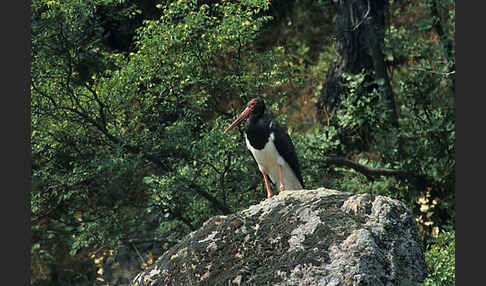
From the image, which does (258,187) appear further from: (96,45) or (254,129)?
(96,45)

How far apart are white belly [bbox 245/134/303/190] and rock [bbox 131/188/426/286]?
163cm

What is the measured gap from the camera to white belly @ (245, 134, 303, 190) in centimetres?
670

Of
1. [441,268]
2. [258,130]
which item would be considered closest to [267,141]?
[258,130]

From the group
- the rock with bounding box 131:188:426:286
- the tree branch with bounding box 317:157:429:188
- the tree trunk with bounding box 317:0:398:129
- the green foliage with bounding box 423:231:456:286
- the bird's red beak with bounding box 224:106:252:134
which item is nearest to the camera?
the rock with bounding box 131:188:426:286

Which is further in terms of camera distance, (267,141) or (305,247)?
(267,141)

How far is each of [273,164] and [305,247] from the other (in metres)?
2.47

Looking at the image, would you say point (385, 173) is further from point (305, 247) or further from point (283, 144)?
point (305, 247)

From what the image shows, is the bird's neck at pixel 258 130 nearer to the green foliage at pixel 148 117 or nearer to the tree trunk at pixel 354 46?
the green foliage at pixel 148 117

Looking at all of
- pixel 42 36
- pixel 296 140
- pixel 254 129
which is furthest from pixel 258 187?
pixel 42 36

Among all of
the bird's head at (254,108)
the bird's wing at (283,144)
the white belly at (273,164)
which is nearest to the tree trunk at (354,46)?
the white belly at (273,164)

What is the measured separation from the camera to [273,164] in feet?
22.4

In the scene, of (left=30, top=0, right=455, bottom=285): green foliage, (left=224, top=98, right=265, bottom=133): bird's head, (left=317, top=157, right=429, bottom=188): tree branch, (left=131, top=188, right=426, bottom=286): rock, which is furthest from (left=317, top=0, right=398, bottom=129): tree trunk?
(left=131, top=188, right=426, bottom=286): rock

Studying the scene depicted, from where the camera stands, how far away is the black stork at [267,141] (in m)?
6.66

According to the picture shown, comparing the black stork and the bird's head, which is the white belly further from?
the bird's head
